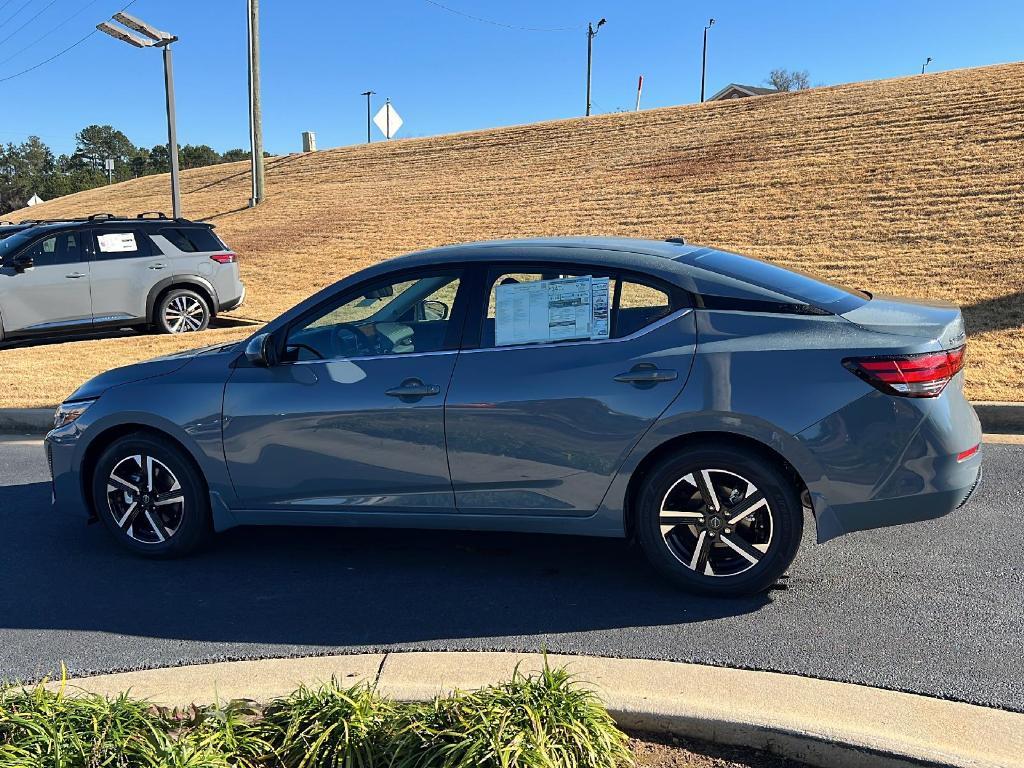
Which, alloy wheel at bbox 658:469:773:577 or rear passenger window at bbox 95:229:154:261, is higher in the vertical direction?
rear passenger window at bbox 95:229:154:261

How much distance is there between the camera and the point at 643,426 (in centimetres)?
418

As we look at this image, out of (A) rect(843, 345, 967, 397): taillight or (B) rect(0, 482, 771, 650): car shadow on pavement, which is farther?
(B) rect(0, 482, 771, 650): car shadow on pavement

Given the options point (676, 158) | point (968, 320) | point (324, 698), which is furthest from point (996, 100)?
point (324, 698)

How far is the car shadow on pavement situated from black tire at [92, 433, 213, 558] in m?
0.12

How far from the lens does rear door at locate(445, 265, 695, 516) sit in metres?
4.22

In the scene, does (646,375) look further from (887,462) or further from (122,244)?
(122,244)

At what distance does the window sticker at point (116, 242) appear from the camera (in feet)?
41.4

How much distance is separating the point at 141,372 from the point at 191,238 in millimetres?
8770

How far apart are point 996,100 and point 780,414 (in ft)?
73.2

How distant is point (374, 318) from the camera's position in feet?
15.7

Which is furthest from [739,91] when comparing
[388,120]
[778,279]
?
[778,279]

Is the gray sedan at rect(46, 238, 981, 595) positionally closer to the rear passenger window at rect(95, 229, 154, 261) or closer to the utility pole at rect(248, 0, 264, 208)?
the rear passenger window at rect(95, 229, 154, 261)

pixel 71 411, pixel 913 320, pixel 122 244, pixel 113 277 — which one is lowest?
pixel 71 411

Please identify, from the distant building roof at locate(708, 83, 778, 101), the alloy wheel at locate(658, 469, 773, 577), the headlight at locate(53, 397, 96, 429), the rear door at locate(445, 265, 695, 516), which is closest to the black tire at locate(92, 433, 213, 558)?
the headlight at locate(53, 397, 96, 429)
